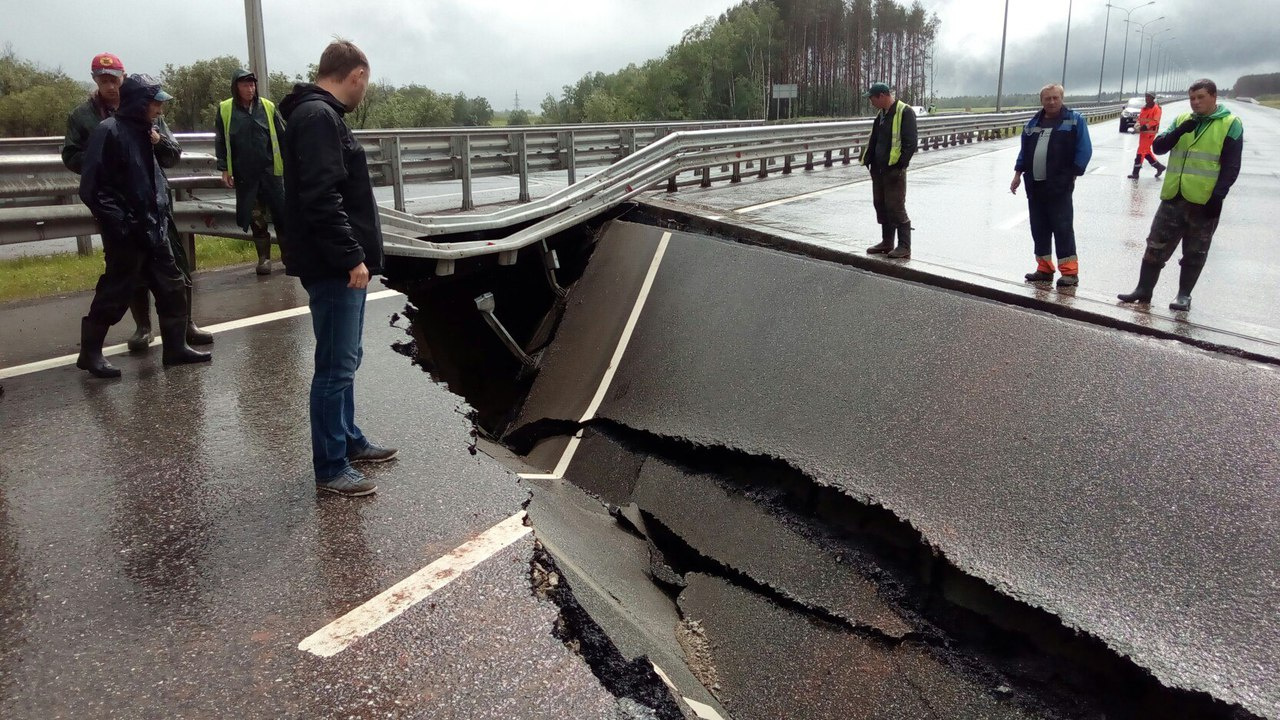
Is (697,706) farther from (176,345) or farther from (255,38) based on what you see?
(255,38)

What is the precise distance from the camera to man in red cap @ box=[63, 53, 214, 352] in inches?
221

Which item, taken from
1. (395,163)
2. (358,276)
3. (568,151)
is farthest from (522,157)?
(358,276)

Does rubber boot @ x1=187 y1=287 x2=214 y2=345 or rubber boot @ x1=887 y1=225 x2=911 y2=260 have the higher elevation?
rubber boot @ x1=887 y1=225 x2=911 y2=260

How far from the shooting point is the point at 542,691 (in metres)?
2.60

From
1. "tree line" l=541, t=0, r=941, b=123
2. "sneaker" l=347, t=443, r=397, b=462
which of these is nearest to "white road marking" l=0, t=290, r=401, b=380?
"sneaker" l=347, t=443, r=397, b=462

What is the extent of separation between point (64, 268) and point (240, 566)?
767 cm

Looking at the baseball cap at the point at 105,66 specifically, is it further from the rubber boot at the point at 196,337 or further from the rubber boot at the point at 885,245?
the rubber boot at the point at 885,245

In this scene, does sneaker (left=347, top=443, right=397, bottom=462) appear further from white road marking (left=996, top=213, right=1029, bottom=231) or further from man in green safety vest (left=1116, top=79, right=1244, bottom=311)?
white road marking (left=996, top=213, right=1029, bottom=231)

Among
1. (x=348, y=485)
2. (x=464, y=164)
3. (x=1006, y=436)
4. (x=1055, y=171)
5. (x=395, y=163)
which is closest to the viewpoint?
(x=348, y=485)

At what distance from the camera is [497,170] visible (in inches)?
516

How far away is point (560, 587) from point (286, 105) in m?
2.46

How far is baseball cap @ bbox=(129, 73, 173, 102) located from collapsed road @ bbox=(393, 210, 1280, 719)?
318 centimetres

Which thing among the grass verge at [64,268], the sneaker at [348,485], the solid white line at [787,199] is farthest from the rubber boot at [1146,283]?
the grass verge at [64,268]

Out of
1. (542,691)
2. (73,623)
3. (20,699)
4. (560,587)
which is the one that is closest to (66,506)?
(73,623)
